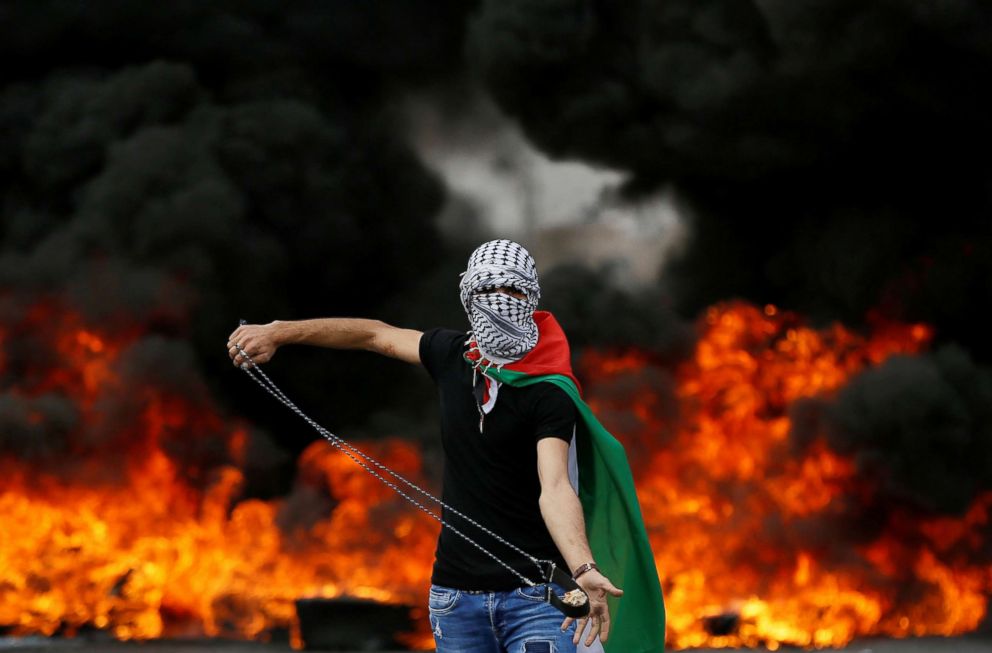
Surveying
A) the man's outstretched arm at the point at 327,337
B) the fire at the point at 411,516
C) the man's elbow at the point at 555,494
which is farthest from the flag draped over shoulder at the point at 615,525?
the fire at the point at 411,516

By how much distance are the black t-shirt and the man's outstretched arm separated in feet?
1.32

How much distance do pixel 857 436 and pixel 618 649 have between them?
12587mm

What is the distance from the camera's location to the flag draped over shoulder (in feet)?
12.1

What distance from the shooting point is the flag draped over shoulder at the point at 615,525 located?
369 cm

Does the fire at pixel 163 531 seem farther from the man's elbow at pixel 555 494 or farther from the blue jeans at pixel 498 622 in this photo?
the man's elbow at pixel 555 494

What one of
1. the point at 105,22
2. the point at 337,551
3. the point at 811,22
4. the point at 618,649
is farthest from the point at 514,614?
the point at 105,22

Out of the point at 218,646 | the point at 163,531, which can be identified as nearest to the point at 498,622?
the point at 218,646

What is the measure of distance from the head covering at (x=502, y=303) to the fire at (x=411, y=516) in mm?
10335

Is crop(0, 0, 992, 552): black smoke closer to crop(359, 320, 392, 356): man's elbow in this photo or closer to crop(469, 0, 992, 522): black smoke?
crop(469, 0, 992, 522): black smoke

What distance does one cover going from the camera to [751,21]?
17.5 metres

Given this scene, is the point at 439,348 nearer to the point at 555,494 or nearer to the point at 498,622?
the point at 555,494

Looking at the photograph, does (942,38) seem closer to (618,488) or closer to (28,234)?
(28,234)

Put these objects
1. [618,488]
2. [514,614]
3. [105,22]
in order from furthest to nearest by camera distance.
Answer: [105,22] → [618,488] → [514,614]

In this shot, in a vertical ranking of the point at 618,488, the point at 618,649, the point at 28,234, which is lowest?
the point at 618,649
